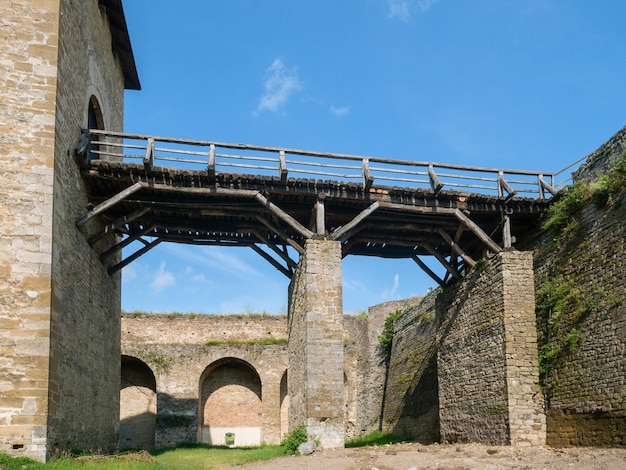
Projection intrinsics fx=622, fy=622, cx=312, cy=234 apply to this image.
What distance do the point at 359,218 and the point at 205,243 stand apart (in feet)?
14.2

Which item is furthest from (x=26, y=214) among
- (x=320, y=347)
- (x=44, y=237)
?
(x=320, y=347)

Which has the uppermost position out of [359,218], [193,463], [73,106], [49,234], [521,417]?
[73,106]

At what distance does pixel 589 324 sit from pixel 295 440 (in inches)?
258

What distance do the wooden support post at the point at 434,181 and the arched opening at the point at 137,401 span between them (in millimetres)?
13707

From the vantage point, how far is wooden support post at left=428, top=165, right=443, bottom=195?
14.5 m

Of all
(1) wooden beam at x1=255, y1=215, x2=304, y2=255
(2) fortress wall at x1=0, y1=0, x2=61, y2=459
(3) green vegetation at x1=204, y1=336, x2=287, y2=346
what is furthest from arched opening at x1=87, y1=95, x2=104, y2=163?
(3) green vegetation at x1=204, y1=336, x2=287, y2=346

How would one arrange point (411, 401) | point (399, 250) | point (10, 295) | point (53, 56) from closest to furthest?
point (10, 295) → point (53, 56) → point (399, 250) → point (411, 401)

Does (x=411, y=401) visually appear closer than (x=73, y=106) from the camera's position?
No

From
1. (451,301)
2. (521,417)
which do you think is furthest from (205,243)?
(521,417)

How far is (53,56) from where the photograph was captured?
1152cm

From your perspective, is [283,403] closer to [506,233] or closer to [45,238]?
[506,233]

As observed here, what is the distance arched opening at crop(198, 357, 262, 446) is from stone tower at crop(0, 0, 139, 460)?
399 inches

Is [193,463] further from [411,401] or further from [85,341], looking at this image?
[411,401]

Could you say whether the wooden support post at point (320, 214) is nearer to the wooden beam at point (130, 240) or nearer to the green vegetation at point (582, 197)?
the wooden beam at point (130, 240)
